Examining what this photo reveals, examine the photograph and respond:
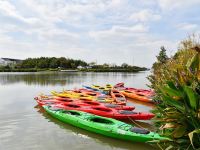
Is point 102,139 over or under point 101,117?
under

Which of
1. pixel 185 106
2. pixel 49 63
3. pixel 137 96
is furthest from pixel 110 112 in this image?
pixel 49 63

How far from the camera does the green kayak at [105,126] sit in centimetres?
832

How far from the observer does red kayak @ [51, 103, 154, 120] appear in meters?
11.0

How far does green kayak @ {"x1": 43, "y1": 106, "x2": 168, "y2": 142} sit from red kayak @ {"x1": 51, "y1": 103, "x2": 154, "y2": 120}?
2.61 ft

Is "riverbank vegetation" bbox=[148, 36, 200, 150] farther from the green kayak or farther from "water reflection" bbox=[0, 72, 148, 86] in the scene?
"water reflection" bbox=[0, 72, 148, 86]

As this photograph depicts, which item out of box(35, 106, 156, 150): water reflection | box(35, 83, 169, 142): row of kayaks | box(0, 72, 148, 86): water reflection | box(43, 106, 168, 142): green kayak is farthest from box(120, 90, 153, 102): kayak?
box(0, 72, 148, 86): water reflection

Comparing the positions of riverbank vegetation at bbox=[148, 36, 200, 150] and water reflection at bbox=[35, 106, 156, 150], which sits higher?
riverbank vegetation at bbox=[148, 36, 200, 150]

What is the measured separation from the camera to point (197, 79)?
3.84 meters

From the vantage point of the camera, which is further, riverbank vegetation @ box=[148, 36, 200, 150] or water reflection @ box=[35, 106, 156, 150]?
water reflection @ box=[35, 106, 156, 150]

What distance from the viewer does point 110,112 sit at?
1175cm

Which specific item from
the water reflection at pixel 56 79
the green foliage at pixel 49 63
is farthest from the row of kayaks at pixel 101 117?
the green foliage at pixel 49 63

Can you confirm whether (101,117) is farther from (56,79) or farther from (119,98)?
(56,79)

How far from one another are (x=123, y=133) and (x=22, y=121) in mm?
5762

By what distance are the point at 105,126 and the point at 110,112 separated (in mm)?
2319
